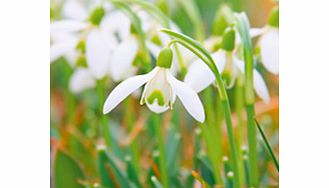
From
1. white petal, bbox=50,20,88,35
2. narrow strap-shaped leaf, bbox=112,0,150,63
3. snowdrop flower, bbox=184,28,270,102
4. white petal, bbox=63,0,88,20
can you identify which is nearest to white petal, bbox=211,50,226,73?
snowdrop flower, bbox=184,28,270,102

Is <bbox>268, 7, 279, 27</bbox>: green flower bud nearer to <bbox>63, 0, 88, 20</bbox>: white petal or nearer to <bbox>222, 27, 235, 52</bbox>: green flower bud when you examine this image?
<bbox>222, 27, 235, 52</bbox>: green flower bud

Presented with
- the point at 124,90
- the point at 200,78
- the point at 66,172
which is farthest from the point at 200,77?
the point at 66,172

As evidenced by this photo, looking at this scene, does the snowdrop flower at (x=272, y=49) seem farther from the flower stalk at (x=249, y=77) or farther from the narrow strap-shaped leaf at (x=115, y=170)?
the narrow strap-shaped leaf at (x=115, y=170)

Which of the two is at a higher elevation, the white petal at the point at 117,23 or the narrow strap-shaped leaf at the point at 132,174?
the white petal at the point at 117,23

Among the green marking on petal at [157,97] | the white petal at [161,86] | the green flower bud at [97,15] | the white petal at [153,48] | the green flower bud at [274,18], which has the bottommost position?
the green marking on petal at [157,97]

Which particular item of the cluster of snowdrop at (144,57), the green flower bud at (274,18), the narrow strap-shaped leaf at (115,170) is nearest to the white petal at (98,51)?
the cluster of snowdrop at (144,57)

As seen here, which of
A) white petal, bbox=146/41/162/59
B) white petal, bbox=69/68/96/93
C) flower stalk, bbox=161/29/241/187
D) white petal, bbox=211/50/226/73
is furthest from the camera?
white petal, bbox=69/68/96/93

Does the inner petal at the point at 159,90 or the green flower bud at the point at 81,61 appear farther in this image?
the green flower bud at the point at 81,61
